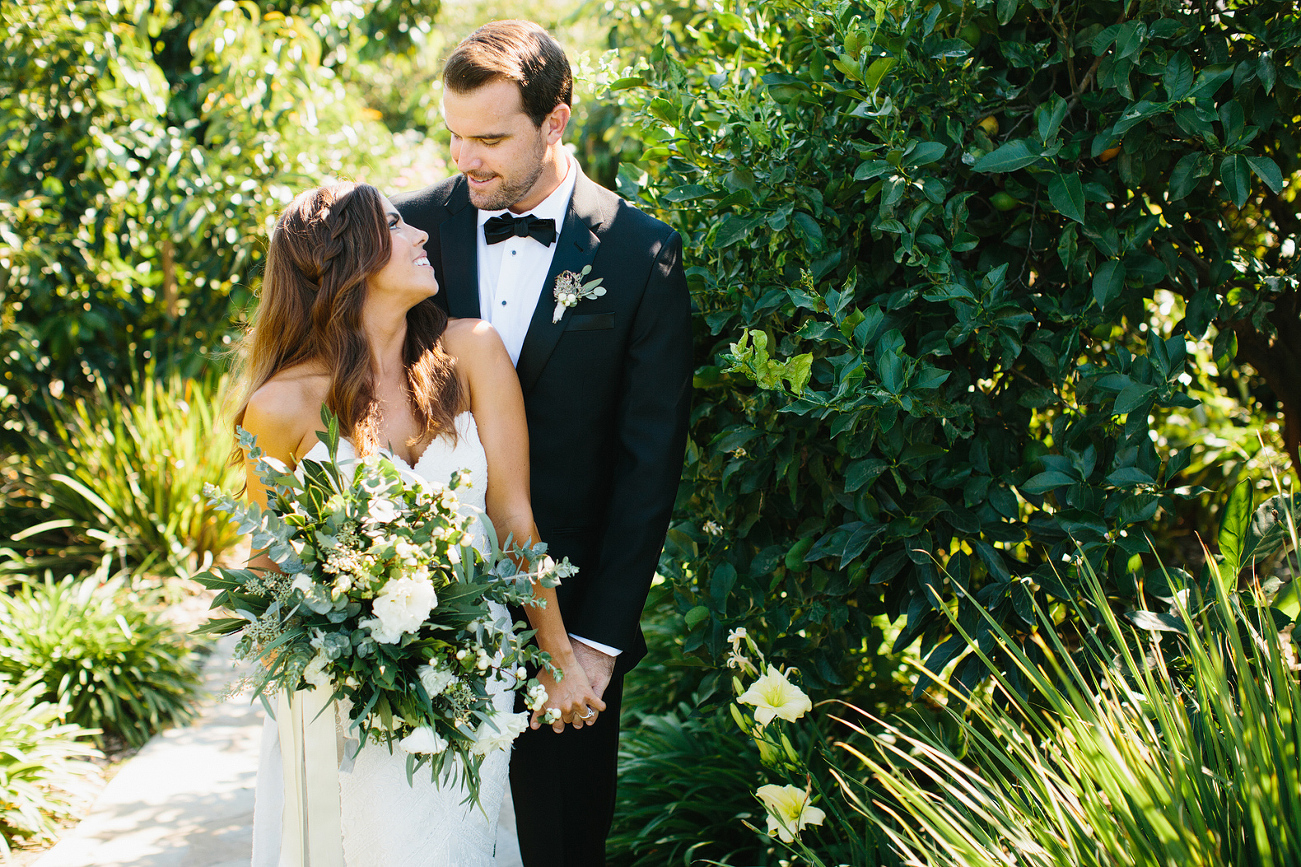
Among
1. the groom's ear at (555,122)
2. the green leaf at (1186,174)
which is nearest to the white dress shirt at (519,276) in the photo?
the groom's ear at (555,122)

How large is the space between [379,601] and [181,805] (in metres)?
2.30

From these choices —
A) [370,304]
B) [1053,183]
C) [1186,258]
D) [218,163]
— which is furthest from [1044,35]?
[218,163]

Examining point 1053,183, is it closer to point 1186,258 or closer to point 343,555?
point 1186,258

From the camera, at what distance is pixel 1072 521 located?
1878mm

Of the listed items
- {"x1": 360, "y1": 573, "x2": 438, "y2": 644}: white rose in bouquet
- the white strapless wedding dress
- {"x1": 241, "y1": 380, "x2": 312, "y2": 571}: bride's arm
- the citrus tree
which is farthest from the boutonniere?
the citrus tree

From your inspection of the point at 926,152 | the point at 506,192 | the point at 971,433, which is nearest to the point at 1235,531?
the point at 971,433

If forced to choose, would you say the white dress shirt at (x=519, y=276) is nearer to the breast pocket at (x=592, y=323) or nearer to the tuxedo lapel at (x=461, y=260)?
the tuxedo lapel at (x=461, y=260)

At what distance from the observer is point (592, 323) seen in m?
2.15

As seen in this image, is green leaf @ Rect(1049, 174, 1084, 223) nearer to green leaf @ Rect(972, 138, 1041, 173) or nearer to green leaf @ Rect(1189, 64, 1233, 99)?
green leaf @ Rect(972, 138, 1041, 173)

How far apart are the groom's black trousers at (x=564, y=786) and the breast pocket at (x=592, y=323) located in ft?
2.72

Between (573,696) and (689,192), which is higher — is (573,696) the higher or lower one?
the lower one

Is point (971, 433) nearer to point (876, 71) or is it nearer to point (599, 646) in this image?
point (876, 71)

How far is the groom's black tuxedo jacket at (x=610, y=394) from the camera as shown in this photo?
84.4 inches

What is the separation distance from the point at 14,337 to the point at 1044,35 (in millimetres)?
5490
